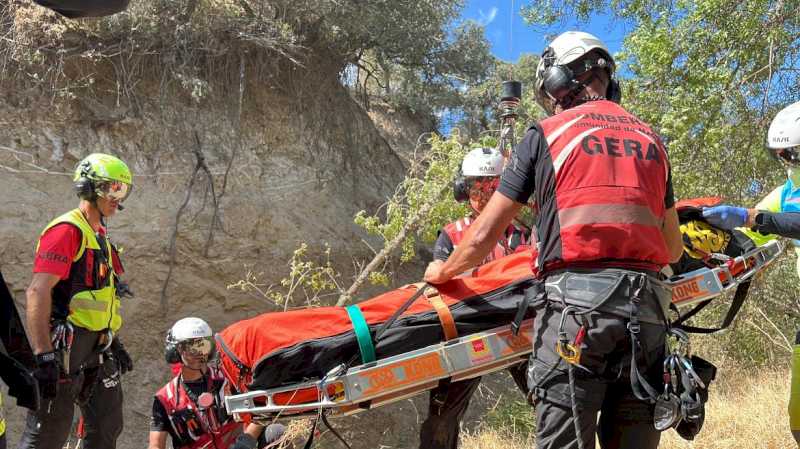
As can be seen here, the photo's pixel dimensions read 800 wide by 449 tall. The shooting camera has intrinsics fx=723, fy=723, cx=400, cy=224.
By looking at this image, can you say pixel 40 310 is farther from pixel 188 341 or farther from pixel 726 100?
pixel 726 100

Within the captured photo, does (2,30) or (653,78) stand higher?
(2,30)

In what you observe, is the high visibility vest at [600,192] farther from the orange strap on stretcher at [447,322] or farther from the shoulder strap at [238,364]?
the shoulder strap at [238,364]

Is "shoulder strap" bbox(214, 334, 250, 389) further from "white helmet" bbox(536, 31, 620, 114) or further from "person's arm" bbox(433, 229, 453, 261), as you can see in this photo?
A: "white helmet" bbox(536, 31, 620, 114)

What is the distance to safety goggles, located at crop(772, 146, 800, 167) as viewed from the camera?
418 cm

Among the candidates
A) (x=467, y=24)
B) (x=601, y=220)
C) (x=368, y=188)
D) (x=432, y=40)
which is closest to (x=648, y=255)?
(x=601, y=220)

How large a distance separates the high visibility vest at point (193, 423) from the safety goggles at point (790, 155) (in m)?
4.10

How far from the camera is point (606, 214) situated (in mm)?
2719

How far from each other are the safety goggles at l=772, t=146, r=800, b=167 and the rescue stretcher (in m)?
2.00

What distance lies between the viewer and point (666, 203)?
302 centimetres

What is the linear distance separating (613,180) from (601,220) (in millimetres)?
163

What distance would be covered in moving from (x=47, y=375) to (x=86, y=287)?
84 centimetres

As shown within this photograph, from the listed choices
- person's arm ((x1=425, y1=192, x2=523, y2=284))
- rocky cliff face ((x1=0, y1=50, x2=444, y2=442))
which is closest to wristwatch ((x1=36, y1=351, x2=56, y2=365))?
person's arm ((x1=425, y1=192, x2=523, y2=284))

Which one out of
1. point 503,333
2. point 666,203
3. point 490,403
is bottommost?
point 490,403

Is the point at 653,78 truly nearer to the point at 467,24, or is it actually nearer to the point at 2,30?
the point at 467,24
